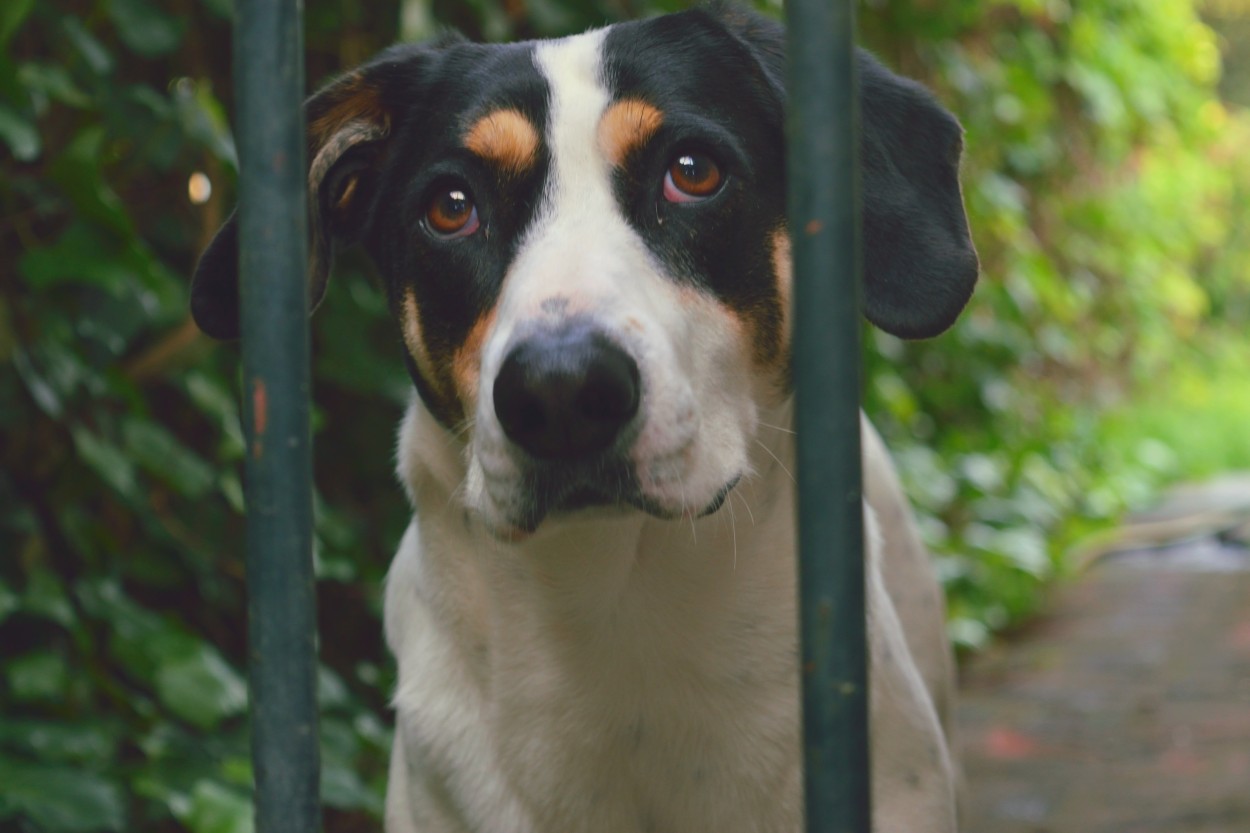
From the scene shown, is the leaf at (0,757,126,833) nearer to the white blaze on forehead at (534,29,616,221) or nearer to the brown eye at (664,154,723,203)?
the white blaze on forehead at (534,29,616,221)

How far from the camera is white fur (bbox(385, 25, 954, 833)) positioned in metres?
1.92

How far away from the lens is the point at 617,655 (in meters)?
2.02

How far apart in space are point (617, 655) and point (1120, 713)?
8.19ft

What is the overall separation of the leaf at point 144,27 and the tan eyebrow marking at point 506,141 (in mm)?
907

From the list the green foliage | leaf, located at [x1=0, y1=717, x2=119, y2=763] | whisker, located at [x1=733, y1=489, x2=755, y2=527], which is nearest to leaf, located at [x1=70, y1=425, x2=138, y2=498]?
leaf, located at [x1=0, y1=717, x2=119, y2=763]

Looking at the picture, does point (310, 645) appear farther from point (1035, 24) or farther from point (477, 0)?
point (1035, 24)

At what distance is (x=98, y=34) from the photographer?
2926mm

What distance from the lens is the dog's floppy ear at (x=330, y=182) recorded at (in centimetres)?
210

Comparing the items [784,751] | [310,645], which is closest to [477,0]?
[784,751]

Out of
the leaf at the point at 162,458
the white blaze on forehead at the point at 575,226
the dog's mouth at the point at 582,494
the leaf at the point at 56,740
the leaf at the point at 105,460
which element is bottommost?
the leaf at the point at 56,740

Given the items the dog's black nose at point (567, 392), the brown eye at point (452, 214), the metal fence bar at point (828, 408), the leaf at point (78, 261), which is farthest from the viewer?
the leaf at point (78, 261)

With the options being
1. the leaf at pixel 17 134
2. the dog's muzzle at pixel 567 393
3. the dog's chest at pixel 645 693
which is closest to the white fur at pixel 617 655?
the dog's chest at pixel 645 693

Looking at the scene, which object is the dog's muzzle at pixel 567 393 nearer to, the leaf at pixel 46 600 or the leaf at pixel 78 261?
the leaf at pixel 78 261

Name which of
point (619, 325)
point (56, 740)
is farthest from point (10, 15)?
point (619, 325)
